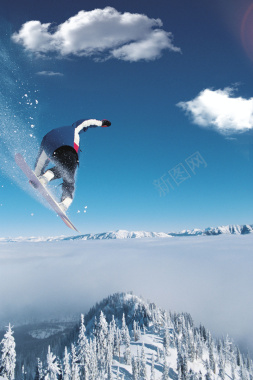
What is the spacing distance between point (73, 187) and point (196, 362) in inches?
5165

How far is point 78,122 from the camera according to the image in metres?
12.3

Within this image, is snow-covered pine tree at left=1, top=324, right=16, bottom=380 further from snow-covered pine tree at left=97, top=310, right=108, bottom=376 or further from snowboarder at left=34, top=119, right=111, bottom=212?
snow-covered pine tree at left=97, top=310, right=108, bottom=376

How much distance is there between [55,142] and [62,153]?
0.63 m

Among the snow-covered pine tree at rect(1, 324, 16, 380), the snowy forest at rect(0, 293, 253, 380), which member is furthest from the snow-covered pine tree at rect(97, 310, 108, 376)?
the snow-covered pine tree at rect(1, 324, 16, 380)

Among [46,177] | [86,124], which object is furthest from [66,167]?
[86,124]

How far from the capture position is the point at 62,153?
427 inches

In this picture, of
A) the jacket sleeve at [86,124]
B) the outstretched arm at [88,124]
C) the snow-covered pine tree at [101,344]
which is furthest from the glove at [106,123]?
the snow-covered pine tree at [101,344]

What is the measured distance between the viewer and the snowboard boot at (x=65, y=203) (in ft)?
41.1

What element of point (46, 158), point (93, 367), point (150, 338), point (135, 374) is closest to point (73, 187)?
point (46, 158)

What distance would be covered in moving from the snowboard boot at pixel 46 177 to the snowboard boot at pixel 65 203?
5.78 ft

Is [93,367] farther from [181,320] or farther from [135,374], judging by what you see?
[181,320]

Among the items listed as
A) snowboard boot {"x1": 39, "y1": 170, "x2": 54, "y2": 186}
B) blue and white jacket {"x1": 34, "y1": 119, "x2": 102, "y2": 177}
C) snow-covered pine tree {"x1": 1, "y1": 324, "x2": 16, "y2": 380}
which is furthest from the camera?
snow-covered pine tree {"x1": 1, "y1": 324, "x2": 16, "y2": 380}

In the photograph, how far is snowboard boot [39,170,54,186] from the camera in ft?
36.4

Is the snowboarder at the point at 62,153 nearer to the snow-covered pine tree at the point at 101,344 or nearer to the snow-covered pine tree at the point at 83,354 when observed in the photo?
the snow-covered pine tree at the point at 83,354
